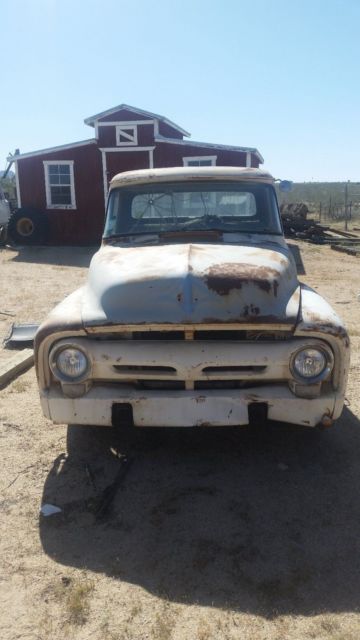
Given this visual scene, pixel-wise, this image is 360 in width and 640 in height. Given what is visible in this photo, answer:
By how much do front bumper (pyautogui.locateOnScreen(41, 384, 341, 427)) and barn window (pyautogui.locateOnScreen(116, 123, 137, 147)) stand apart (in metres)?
14.5

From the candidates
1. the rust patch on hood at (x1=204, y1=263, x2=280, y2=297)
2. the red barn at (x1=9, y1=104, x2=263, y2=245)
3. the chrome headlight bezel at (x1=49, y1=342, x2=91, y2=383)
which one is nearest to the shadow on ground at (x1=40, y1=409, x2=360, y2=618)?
the chrome headlight bezel at (x1=49, y1=342, x2=91, y2=383)

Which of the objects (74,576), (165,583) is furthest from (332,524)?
(74,576)

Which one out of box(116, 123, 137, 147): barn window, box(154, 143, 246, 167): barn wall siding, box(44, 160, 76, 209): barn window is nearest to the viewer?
box(154, 143, 246, 167): barn wall siding

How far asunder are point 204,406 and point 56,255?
1282cm

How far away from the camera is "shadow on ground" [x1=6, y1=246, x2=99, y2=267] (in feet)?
44.6

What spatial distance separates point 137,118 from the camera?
16.1 meters

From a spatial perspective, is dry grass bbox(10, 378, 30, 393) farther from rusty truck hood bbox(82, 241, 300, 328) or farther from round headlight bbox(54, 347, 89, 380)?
round headlight bbox(54, 347, 89, 380)

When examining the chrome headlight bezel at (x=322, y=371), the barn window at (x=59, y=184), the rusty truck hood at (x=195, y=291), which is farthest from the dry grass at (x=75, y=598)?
the barn window at (x=59, y=184)

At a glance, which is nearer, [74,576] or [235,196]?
[74,576]

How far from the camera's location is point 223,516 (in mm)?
2846

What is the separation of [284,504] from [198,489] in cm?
51

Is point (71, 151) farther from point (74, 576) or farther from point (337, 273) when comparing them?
point (74, 576)

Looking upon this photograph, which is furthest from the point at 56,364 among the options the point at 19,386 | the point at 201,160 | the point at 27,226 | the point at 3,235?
the point at 3,235

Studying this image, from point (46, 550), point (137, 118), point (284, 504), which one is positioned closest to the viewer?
point (46, 550)
